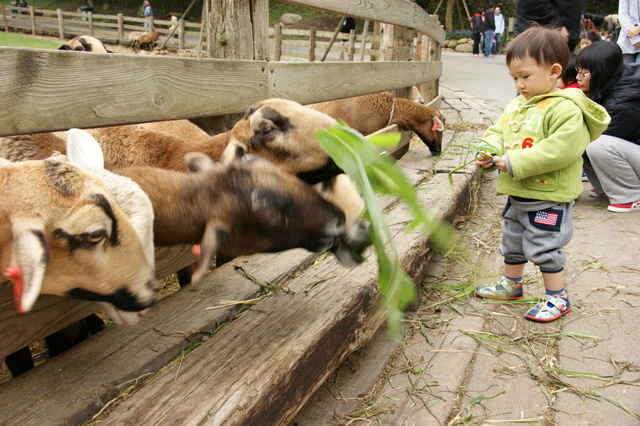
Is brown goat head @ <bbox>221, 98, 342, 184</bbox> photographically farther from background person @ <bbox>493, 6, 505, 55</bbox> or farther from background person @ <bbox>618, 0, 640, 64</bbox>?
background person @ <bbox>493, 6, 505, 55</bbox>

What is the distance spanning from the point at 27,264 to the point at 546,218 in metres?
2.97

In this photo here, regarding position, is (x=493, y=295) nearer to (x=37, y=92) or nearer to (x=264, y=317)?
(x=264, y=317)

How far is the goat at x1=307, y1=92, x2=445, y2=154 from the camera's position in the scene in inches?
293

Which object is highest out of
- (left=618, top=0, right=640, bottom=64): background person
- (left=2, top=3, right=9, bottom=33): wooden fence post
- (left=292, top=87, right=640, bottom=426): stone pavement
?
(left=2, top=3, right=9, bottom=33): wooden fence post

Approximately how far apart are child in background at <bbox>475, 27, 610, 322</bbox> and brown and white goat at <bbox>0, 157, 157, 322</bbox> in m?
2.37

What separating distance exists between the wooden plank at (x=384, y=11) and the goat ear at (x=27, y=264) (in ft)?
9.74

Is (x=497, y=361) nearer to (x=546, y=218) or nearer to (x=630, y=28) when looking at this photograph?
(x=546, y=218)

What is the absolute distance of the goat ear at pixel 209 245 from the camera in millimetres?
2318

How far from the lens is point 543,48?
11.1ft

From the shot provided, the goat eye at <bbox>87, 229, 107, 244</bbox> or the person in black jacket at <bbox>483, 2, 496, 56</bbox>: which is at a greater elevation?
the person in black jacket at <bbox>483, 2, 496, 56</bbox>

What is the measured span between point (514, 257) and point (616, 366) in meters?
1.01

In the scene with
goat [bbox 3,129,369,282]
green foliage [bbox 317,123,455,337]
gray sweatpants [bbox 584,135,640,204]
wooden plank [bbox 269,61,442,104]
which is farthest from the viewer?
gray sweatpants [bbox 584,135,640,204]

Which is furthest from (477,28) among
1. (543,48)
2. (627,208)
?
(543,48)

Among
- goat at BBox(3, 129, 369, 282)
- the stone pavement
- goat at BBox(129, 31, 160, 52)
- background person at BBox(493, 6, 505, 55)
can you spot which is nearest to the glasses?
the stone pavement
